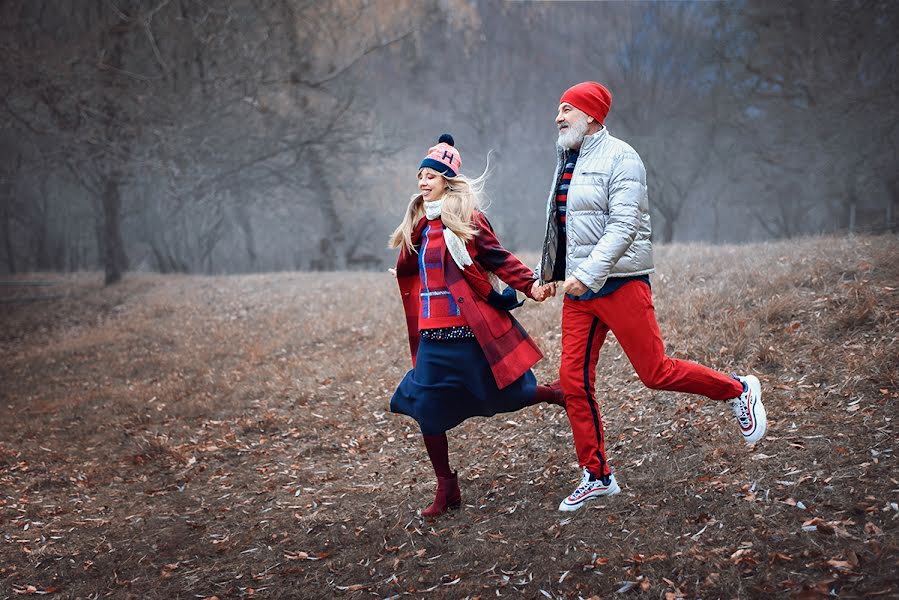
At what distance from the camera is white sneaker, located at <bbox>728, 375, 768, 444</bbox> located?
4.09m

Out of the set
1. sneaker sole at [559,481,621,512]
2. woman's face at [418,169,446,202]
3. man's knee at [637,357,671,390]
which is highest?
woman's face at [418,169,446,202]

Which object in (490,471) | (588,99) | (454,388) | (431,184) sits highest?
(588,99)

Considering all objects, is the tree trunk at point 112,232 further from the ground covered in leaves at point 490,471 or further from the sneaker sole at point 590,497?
the sneaker sole at point 590,497

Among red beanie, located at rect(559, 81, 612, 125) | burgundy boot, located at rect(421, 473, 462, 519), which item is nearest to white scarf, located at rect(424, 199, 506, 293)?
red beanie, located at rect(559, 81, 612, 125)

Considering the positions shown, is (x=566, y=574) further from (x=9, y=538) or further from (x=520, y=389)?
(x=9, y=538)

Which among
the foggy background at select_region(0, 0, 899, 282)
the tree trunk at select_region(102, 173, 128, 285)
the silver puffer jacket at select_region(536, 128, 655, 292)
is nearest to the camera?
the silver puffer jacket at select_region(536, 128, 655, 292)

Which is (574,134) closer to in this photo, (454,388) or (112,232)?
(454,388)

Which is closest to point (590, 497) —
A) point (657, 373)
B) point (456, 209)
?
point (657, 373)

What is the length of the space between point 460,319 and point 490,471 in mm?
1701

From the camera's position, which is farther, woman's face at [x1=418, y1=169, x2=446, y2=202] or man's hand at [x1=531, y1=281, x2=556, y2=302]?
woman's face at [x1=418, y1=169, x2=446, y2=202]

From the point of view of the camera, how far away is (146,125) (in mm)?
14664

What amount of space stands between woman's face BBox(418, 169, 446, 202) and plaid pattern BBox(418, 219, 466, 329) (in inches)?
6.3

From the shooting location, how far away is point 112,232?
1855 cm

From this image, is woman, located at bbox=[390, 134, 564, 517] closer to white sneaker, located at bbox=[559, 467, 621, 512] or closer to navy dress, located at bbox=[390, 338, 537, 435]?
navy dress, located at bbox=[390, 338, 537, 435]
